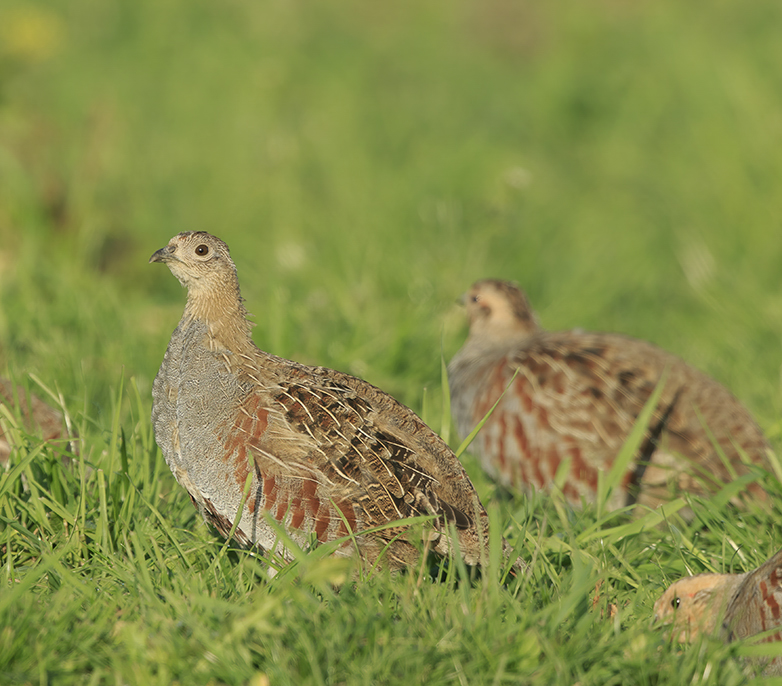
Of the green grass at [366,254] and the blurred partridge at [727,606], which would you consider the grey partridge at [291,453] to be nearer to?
the green grass at [366,254]

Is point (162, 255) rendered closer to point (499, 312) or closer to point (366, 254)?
point (499, 312)

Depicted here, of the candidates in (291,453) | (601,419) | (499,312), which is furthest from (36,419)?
(499,312)

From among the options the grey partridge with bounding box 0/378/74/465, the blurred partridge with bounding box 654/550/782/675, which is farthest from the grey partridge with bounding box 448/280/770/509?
the grey partridge with bounding box 0/378/74/465

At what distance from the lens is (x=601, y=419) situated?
461 centimetres

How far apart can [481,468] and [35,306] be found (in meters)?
2.88

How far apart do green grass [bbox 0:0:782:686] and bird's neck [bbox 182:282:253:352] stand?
0.35 m

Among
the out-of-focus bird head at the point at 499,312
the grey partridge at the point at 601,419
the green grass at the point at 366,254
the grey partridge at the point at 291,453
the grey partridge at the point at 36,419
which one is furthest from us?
the out-of-focus bird head at the point at 499,312

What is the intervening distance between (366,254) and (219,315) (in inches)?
147

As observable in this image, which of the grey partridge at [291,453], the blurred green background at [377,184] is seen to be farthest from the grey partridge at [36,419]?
the grey partridge at [291,453]

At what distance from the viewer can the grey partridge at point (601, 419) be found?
4.43 metres

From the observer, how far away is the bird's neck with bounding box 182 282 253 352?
3.19 meters

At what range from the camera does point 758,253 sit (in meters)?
7.89

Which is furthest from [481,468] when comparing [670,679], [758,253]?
[758,253]

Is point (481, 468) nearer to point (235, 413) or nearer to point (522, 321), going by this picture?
point (522, 321)
